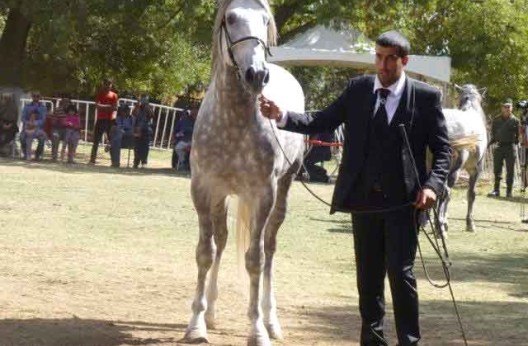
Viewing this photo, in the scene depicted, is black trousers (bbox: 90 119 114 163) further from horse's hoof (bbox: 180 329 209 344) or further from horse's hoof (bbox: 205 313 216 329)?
horse's hoof (bbox: 180 329 209 344)

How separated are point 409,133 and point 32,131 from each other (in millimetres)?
22010

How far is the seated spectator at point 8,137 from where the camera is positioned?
2833 cm

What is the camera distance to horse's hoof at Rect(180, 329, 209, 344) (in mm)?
7957

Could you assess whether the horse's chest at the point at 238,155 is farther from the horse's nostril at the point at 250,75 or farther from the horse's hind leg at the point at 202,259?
the horse's nostril at the point at 250,75

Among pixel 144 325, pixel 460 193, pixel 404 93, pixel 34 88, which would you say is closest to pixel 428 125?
pixel 404 93

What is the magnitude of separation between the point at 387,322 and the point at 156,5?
73.1ft

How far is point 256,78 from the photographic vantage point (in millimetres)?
7215

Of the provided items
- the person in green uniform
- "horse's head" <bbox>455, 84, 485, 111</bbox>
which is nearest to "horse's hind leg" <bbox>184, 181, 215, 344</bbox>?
"horse's head" <bbox>455, 84, 485, 111</bbox>

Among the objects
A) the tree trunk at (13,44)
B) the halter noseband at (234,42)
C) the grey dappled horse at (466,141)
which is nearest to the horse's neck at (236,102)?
the halter noseband at (234,42)

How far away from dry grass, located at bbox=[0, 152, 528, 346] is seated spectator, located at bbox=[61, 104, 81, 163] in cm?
795

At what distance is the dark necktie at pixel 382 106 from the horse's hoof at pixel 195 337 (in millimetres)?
2165

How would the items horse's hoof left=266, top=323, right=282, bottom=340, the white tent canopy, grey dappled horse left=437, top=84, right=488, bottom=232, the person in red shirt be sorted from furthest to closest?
the person in red shirt → the white tent canopy → grey dappled horse left=437, top=84, right=488, bottom=232 → horse's hoof left=266, top=323, right=282, bottom=340

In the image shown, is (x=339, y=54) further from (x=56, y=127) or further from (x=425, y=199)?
(x=425, y=199)

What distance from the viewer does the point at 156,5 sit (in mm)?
30625
